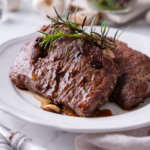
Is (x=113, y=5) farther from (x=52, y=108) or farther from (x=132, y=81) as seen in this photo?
(x=52, y=108)

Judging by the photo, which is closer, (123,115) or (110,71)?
(123,115)

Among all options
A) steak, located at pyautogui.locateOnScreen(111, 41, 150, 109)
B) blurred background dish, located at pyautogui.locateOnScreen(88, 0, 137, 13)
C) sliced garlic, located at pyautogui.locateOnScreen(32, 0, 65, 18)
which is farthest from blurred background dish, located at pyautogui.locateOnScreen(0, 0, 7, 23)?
steak, located at pyautogui.locateOnScreen(111, 41, 150, 109)

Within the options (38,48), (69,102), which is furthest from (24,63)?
(69,102)

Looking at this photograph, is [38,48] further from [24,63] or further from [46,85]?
[46,85]

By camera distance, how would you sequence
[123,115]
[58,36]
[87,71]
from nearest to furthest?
[123,115] → [87,71] → [58,36]

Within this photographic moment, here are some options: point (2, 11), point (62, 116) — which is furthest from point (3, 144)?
point (2, 11)

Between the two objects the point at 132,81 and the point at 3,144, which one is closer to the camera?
the point at 3,144
